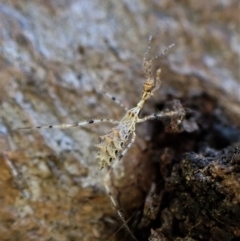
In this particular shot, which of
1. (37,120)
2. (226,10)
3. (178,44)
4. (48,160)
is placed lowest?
(48,160)

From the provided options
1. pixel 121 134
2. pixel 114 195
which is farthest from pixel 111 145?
pixel 114 195

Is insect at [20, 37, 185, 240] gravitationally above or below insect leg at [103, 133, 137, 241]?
above

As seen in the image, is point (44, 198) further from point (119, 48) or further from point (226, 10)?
point (226, 10)

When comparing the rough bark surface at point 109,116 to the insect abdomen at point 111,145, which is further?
the insect abdomen at point 111,145

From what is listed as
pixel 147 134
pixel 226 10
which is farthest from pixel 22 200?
pixel 226 10

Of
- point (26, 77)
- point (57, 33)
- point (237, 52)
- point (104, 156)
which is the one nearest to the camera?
point (104, 156)
